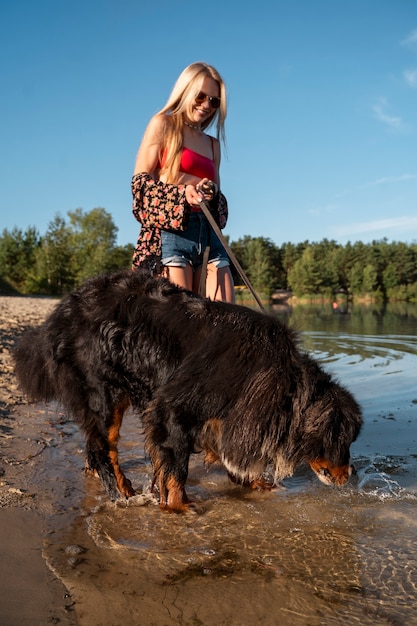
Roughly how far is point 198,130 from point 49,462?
3.23 meters

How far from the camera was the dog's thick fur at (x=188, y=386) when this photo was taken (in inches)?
136

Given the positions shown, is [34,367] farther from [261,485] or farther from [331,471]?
[331,471]

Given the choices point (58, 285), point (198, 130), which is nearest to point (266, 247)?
point (58, 285)

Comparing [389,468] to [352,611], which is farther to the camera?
[389,468]

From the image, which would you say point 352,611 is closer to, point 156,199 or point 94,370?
point 94,370

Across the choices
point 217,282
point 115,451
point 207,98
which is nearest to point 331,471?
point 115,451

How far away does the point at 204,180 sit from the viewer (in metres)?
Answer: 4.35

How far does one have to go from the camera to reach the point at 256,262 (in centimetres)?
9131

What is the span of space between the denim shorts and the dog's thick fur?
0.61 meters

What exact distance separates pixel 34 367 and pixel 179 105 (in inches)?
103

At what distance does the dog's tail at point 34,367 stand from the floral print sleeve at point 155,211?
1.07 metres

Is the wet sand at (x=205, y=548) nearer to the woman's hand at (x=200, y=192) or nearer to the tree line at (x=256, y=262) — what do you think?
the woman's hand at (x=200, y=192)

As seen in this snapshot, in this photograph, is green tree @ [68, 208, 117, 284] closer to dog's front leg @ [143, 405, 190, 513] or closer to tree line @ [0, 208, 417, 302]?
tree line @ [0, 208, 417, 302]

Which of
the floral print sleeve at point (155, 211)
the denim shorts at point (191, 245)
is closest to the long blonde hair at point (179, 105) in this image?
the floral print sleeve at point (155, 211)
